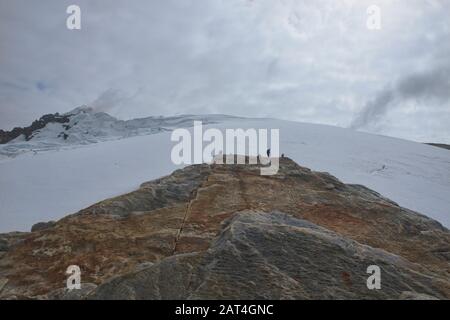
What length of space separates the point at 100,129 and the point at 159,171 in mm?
49725

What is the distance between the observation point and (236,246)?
220 inches

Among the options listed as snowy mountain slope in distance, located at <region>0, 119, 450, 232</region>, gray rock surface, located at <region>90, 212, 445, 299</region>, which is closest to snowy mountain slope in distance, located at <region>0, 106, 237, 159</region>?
snowy mountain slope in distance, located at <region>0, 119, 450, 232</region>

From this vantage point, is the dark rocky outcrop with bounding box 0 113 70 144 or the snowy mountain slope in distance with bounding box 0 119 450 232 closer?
the snowy mountain slope in distance with bounding box 0 119 450 232

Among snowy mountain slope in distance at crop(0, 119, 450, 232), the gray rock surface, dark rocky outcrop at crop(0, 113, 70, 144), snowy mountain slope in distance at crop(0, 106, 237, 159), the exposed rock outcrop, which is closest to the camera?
the gray rock surface

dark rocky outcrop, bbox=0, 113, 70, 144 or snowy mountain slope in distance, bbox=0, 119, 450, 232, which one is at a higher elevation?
dark rocky outcrop, bbox=0, 113, 70, 144

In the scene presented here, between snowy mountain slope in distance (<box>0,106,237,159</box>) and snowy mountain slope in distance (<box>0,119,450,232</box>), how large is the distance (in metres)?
22.8

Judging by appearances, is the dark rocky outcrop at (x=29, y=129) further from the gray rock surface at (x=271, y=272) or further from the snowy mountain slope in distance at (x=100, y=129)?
the gray rock surface at (x=271, y=272)

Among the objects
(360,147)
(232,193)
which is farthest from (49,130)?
(232,193)

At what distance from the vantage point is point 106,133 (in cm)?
6881

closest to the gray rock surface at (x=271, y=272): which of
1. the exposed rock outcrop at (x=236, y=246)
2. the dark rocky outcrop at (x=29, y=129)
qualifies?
the exposed rock outcrop at (x=236, y=246)

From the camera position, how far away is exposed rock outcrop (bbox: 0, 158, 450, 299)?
5180mm

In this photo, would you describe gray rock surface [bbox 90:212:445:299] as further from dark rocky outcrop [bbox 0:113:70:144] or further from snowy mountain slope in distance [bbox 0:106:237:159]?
dark rocky outcrop [bbox 0:113:70:144]
